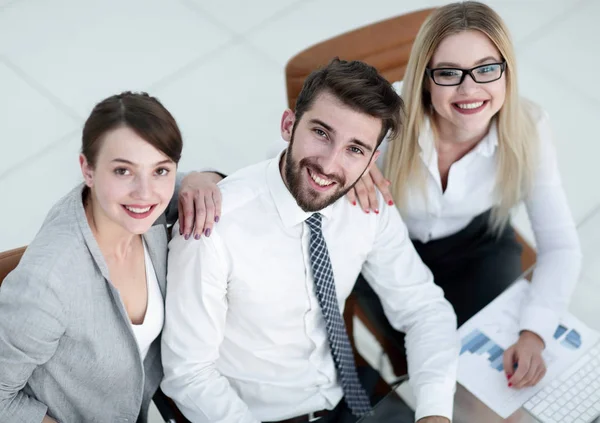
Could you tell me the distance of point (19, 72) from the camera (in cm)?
370

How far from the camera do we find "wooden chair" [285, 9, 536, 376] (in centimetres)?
239

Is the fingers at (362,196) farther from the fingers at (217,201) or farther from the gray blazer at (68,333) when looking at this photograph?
the gray blazer at (68,333)

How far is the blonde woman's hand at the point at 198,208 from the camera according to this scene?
1818mm

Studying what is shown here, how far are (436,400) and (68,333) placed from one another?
33.7 inches

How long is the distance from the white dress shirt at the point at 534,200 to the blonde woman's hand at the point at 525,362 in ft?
0.68

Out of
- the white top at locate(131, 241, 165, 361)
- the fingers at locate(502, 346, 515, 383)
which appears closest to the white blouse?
the fingers at locate(502, 346, 515, 383)

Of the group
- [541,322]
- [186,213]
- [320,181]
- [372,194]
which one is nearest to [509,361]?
[541,322]

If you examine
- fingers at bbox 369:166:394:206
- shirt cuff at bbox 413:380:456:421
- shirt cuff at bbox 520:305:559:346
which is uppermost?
fingers at bbox 369:166:394:206

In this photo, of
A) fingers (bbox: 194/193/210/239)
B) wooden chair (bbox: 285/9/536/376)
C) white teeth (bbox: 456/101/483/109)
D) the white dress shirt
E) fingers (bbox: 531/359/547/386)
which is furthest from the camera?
wooden chair (bbox: 285/9/536/376)

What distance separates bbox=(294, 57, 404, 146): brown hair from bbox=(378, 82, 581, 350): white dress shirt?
42 cm

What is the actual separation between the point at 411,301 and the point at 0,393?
1039 millimetres

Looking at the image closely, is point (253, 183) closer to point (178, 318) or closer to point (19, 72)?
point (178, 318)

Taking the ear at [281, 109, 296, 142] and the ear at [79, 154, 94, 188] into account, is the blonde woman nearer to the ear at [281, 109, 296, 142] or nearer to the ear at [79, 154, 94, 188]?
the ear at [281, 109, 296, 142]

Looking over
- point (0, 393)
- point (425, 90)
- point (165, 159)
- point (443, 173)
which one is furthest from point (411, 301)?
point (0, 393)
